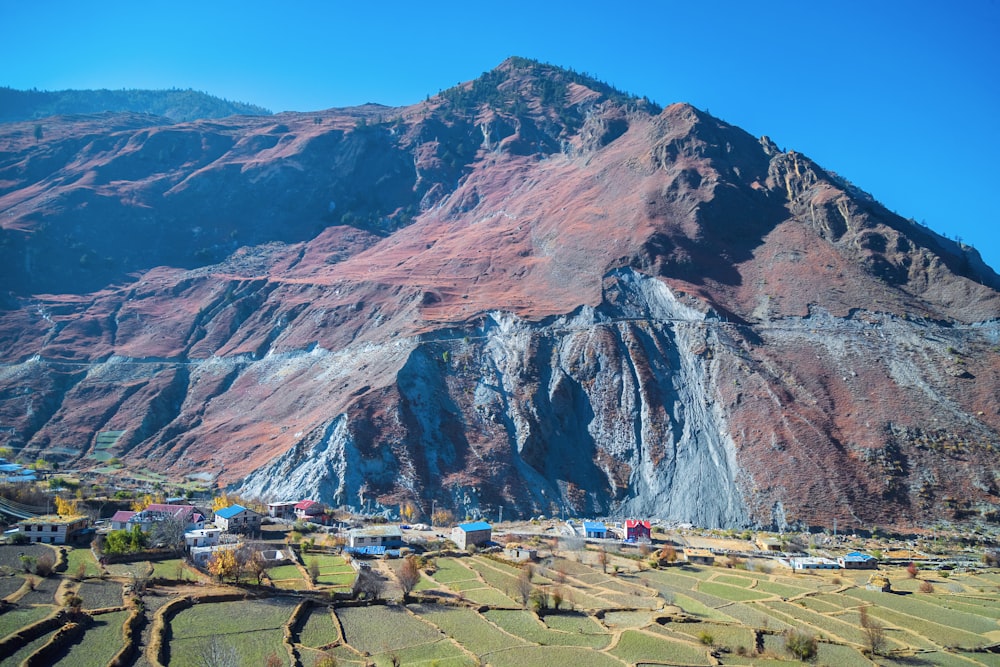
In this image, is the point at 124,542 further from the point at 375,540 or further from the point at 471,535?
the point at 471,535

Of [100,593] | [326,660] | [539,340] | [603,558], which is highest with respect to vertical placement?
[539,340]

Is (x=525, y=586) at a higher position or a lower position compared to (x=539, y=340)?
lower

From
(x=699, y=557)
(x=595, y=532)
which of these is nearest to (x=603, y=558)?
(x=699, y=557)

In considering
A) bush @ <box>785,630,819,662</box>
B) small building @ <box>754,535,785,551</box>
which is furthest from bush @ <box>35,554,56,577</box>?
small building @ <box>754,535,785,551</box>

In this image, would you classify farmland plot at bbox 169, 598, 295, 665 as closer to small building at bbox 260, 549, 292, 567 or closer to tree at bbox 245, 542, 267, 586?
tree at bbox 245, 542, 267, 586

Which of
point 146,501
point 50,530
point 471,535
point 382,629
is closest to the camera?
point 382,629

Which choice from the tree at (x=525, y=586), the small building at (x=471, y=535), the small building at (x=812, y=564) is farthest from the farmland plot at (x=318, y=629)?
the small building at (x=812, y=564)

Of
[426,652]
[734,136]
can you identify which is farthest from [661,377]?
[734,136]

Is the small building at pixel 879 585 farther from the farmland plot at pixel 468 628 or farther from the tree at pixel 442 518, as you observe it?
the tree at pixel 442 518

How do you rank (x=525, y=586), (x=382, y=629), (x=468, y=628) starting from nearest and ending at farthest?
1. (x=382, y=629)
2. (x=468, y=628)
3. (x=525, y=586)
